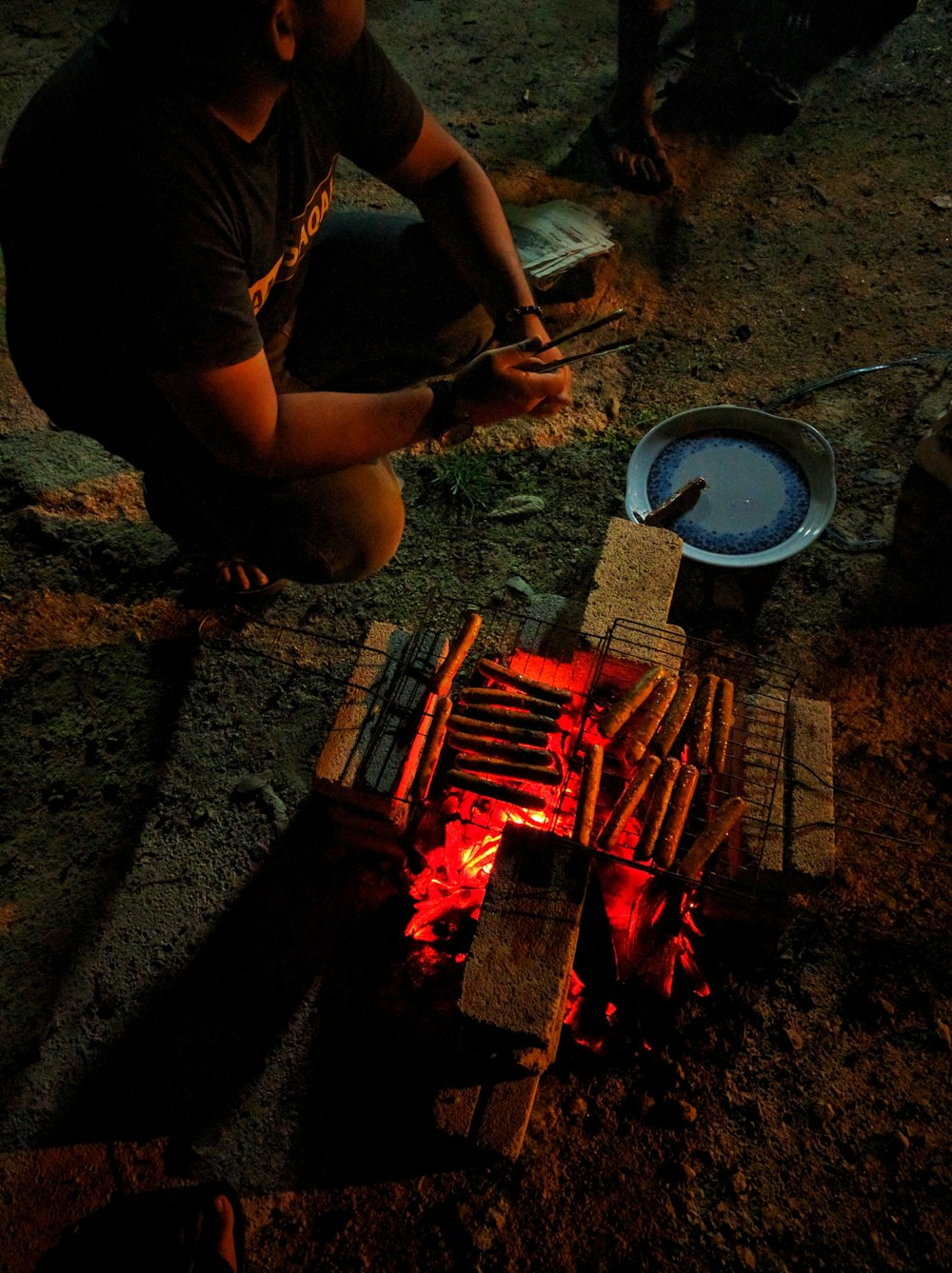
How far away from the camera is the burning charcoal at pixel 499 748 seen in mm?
2691

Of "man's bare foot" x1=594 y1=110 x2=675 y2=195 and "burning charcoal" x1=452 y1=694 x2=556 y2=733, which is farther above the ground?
"man's bare foot" x1=594 y1=110 x2=675 y2=195

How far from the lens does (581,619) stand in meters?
3.19

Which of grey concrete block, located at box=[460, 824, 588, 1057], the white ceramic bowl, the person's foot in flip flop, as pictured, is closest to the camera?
grey concrete block, located at box=[460, 824, 588, 1057]

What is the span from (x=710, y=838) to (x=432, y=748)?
102 cm

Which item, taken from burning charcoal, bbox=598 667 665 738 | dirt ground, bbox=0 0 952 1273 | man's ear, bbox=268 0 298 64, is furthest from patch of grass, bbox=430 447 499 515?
man's ear, bbox=268 0 298 64

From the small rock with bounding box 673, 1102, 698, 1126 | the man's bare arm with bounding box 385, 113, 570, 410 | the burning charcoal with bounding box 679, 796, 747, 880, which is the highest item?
the man's bare arm with bounding box 385, 113, 570, 410

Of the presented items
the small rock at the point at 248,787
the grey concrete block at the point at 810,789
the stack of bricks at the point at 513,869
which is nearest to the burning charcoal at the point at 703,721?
the stack of bricks at the point at 513,869

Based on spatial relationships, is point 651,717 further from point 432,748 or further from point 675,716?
point 432,748

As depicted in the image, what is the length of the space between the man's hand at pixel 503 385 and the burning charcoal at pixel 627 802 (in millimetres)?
1370

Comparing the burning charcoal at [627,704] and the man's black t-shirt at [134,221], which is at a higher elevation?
the man's black t-shirt at [134,221]

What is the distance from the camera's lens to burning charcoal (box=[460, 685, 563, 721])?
2.82 meters

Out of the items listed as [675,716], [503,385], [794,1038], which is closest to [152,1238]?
[794,1038]

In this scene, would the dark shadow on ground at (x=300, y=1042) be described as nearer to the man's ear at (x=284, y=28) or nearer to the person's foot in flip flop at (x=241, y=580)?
the person's foot in flip flop at (x=241, y=580)

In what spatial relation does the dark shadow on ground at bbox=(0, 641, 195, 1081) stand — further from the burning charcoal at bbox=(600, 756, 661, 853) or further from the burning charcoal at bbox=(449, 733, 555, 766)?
the burning charcoal at bbox=(600, 756, 661, 853)
